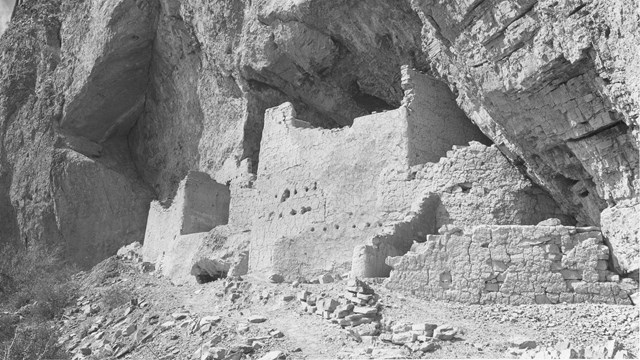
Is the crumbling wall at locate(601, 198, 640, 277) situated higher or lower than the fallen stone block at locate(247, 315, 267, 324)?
higher

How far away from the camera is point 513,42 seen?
1158cm

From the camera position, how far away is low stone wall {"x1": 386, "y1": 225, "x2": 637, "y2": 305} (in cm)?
1038

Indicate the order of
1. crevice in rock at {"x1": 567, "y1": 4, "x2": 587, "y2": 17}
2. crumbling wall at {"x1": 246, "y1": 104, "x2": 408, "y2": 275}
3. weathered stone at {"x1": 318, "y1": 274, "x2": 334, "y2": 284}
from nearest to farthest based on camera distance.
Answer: crevice in rock at {"x1": 567, "y1": 4, "x2": 587, "y2": 17} < weathered stone at {"x1": 318, "y1": 274, "x2": 334, "y2": 284} < crumbling wall at {"x1": 246, "y1": 104, "x2": 408, "y2": 275}

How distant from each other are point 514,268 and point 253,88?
1064cm

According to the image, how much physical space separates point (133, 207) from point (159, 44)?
5450 millimetres

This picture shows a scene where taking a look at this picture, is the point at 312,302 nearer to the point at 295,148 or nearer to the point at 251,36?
the point at 295,148

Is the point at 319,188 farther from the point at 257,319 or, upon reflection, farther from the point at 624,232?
the point at 624,232

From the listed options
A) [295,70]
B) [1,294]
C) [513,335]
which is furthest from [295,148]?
[1,294]

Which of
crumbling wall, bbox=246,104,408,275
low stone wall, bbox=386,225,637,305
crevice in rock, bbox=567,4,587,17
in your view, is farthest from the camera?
crumbling wall, bbox=246,104,408,275

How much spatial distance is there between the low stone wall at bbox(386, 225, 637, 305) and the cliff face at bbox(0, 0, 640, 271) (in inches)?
19.8

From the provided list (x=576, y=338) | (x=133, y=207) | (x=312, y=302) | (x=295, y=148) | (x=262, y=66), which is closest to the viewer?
(x=576, y=338)

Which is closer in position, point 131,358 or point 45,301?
point 131,358

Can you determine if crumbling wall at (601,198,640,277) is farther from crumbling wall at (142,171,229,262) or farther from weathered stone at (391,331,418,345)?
crumbling wall at (142,171,229,262)

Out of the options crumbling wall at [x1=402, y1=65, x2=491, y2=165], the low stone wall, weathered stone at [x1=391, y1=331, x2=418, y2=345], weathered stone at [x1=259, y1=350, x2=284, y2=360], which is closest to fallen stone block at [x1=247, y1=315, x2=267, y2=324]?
weathered stone at [x1=259, y1=350, x2=284, y2=360]
